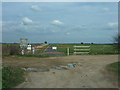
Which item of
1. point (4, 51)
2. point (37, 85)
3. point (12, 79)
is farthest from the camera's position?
point (4, 51)

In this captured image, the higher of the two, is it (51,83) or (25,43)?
(25,43)

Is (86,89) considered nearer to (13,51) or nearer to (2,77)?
(2,77)

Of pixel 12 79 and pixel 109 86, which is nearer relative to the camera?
pixel 109 86

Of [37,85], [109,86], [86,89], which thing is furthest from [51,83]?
[109,86]

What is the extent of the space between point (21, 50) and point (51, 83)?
17011 mm

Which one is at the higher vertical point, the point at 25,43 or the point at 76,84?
the point at 25,43

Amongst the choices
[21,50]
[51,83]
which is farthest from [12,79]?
[21,50]

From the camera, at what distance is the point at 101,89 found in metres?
7.92

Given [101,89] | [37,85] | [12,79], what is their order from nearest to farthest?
[101,89] → [37,85] → [12,79]

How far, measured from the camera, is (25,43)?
2605 centimetres

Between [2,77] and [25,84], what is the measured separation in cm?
148

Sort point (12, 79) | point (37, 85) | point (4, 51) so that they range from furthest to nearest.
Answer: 1. point (4, 51)
2. point (12, 79)
3. point (37, 85)

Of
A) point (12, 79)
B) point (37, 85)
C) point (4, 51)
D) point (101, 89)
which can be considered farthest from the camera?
point (4, 51)

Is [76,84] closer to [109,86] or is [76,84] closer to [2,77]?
[109,86]
